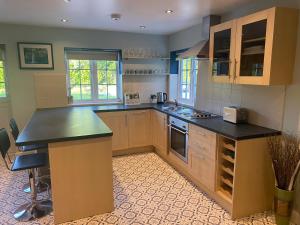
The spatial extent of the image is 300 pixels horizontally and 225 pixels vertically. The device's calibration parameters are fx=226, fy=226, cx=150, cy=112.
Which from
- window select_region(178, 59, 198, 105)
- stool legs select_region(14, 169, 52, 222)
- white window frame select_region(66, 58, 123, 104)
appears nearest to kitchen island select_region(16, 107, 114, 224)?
stool legs select_region(14, 169, 52, 222)

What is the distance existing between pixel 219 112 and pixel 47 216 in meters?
2.50

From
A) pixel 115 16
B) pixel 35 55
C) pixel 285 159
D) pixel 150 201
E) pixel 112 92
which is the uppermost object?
pixel 115 16

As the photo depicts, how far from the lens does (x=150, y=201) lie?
2654 mm

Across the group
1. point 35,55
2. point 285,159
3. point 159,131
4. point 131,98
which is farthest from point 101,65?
point 285,159

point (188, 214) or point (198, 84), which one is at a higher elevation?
point (198, 84)

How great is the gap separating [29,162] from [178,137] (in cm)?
199

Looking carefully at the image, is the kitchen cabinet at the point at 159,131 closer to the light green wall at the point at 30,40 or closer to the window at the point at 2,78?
the light green wall at the point at 30,40

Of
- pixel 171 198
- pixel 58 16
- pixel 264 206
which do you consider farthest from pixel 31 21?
pixel 264 206

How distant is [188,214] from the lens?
241 cm

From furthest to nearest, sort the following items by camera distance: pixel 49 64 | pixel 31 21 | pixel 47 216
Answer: pixel 49 64
pixel 31 21
pixel 47 216

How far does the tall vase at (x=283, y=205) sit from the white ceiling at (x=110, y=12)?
2.06m

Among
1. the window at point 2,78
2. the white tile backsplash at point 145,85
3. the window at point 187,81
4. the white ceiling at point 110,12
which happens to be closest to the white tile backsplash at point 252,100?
the window at point 187,81

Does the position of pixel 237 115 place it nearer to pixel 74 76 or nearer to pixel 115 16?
pixel 115 16

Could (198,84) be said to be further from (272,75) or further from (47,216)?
(47,216)
